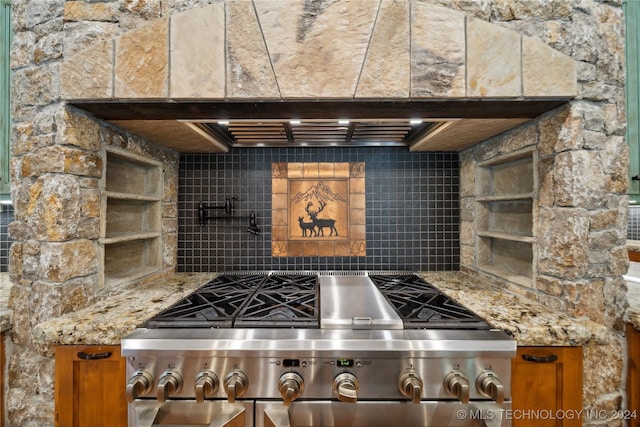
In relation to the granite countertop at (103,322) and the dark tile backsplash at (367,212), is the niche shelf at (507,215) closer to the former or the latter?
the dark tile backsplash at (367,212)

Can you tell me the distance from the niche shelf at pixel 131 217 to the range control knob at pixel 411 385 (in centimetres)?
149

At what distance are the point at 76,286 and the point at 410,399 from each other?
1.52m

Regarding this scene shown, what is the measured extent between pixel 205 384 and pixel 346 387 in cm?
52

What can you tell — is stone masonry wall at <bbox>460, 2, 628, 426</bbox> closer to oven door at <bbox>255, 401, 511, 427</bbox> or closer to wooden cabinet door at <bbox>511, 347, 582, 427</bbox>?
wooden cabinet door at <bbox>511, 347, 582, 427</bbox>

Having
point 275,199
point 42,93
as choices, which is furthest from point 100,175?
point 275,199

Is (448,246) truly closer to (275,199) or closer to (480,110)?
(480,110)

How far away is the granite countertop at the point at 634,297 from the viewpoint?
3.81 feet

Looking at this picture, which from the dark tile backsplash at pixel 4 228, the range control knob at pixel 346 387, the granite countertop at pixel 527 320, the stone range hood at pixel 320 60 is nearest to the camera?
the range control knob at pixel 346 387

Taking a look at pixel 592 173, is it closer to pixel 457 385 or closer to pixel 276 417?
pixel 457 385

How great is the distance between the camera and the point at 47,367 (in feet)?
3.76

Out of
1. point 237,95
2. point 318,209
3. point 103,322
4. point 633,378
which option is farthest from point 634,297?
point 103,322

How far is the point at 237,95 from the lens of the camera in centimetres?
119

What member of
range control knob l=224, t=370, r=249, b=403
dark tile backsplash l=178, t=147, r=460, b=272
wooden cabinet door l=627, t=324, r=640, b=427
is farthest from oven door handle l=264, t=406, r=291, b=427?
wooden cabinet door l=627, t=324, r=640, b=427

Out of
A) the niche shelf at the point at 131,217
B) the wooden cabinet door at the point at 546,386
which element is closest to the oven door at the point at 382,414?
the wooden cabinet door at the point at 546,386
